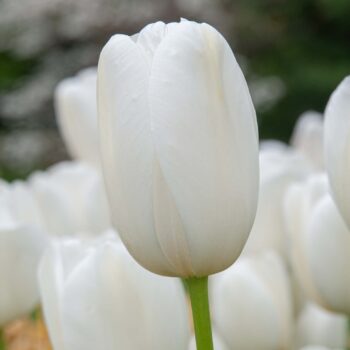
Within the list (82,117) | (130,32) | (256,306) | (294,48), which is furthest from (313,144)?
(294,48)

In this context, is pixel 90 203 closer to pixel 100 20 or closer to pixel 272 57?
pixel 100 20

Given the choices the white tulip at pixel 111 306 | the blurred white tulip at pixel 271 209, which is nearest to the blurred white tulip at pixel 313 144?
the blurred white tulip at pixel 271 209

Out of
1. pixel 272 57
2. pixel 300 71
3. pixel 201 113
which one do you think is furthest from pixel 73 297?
pixel 272 57

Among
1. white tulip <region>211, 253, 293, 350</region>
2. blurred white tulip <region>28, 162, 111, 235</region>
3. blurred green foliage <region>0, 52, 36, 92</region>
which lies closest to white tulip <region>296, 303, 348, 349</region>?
white tulip <region>211, 253, 293, 350</region>

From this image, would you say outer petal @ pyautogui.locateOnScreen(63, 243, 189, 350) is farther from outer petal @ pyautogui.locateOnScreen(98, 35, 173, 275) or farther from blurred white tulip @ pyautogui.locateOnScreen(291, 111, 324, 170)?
blurred white tulip @ pyautogui.locateOnScreen(291, 111, 324, 170)

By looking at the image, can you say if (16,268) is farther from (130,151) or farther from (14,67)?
(14,67)

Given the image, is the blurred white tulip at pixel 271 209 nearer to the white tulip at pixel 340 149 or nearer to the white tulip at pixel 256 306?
the white tulip at pixel 256 306
